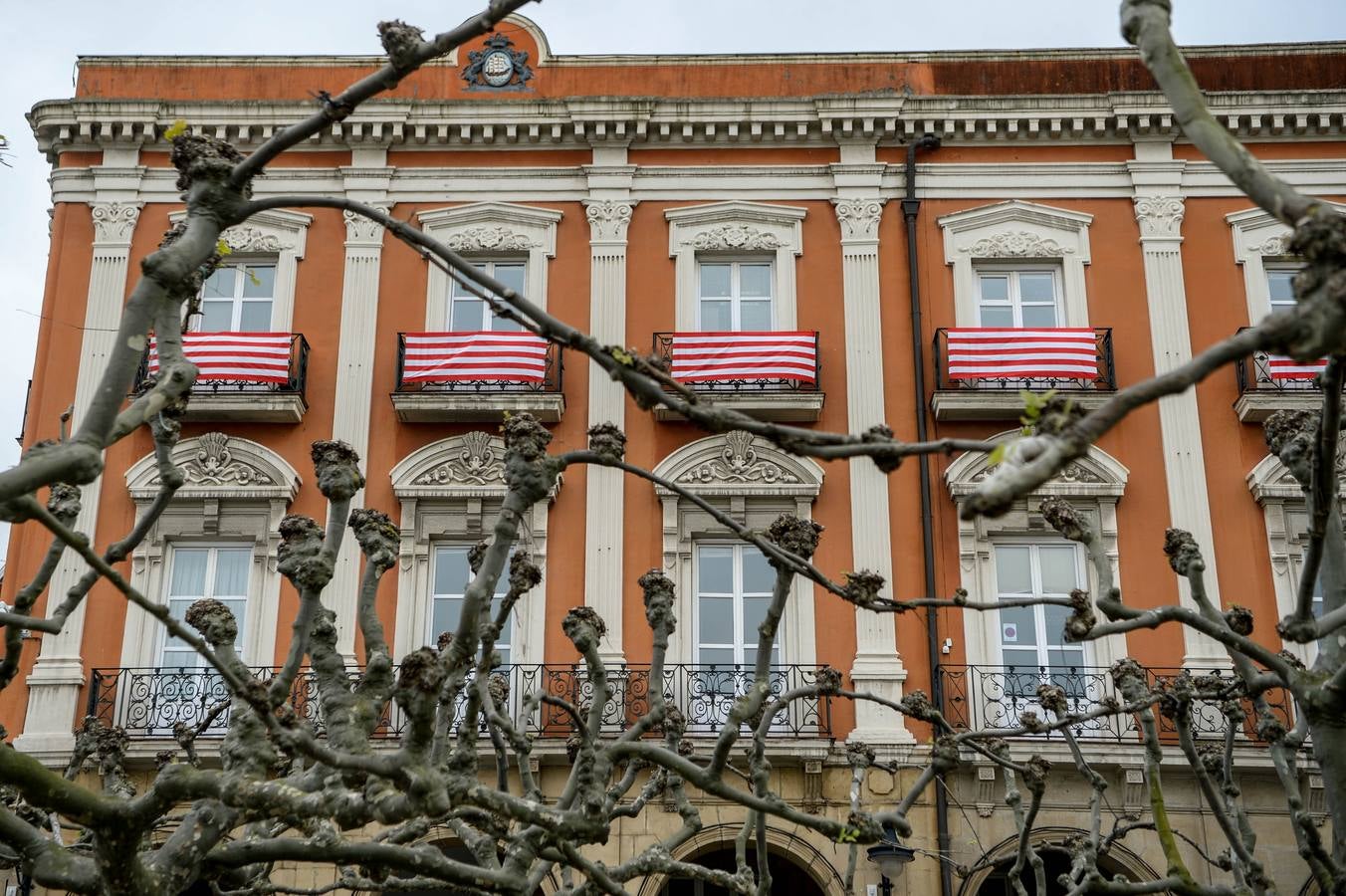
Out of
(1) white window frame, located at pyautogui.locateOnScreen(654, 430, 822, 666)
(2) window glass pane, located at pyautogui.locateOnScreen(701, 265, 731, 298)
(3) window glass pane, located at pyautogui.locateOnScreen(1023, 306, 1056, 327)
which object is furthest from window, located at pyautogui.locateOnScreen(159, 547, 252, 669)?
(3) window glass pane, located at pyautogui.locateOnScreen(1023, 306, 1056, 327)

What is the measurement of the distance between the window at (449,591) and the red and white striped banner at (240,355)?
319 centimetres

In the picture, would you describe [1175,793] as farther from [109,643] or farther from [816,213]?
[109,643]

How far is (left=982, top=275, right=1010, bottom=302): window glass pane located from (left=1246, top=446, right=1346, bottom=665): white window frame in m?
4.10

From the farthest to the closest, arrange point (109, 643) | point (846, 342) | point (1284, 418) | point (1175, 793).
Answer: point (846, 342) < point (109, 643) < point (1175, 793) < point (1284, 418)

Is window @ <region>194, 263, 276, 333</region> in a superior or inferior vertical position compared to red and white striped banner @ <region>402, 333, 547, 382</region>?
superior

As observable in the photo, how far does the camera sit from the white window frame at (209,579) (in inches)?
774

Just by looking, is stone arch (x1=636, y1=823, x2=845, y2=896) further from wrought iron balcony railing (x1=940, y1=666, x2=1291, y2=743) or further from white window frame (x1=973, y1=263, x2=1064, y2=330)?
white window frame (x1=973, y1=263, x2=1064, y2=330)

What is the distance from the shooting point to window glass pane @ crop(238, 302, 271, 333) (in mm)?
21234

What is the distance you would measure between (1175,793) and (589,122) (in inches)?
464

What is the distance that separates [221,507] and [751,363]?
7233 millimetres

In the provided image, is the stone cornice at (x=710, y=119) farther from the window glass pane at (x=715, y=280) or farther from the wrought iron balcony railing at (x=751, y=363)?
the wrought iron balcony railing at (x=751, y=363)

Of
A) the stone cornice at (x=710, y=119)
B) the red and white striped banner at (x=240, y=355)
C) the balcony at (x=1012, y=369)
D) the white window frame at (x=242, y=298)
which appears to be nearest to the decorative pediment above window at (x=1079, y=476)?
the balcony at (x=1012, y=369)

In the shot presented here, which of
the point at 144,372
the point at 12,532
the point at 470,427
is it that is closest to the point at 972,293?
the point at 470,427

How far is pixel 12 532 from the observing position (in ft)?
65.4
